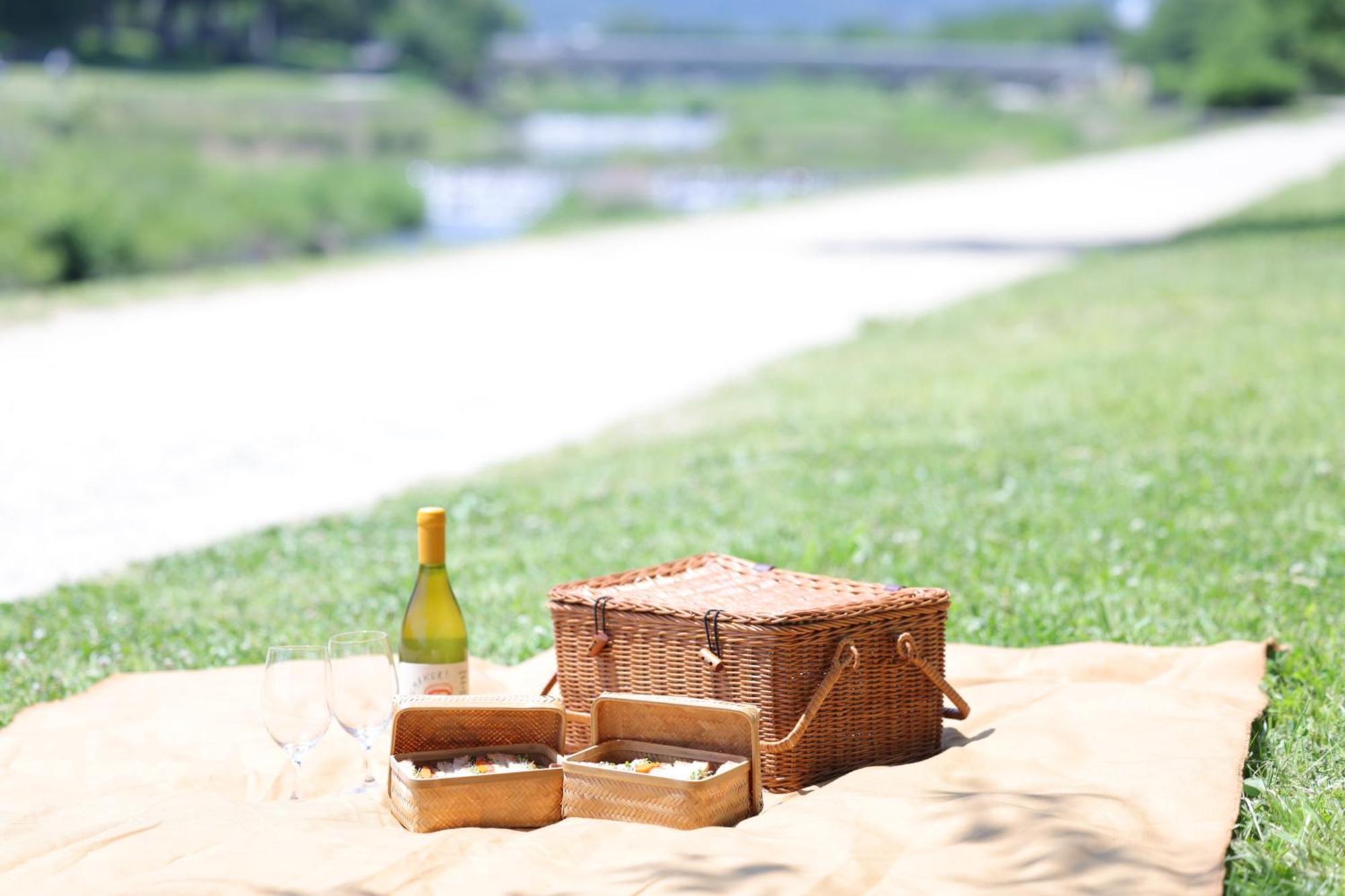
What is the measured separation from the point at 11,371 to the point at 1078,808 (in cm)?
952

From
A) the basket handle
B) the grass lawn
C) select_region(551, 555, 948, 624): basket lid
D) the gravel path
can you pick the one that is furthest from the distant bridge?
the basket handle

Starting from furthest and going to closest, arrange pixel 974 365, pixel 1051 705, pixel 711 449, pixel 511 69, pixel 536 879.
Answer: pixel 511 69 < pixel 974 365 < pixel 711 449 < pixel 1051 705 < pixel 536 879

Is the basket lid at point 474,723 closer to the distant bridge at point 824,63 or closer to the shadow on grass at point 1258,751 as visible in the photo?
the shadow on grass at point 1258,751

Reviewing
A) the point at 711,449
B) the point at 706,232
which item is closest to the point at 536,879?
the point at 711,449

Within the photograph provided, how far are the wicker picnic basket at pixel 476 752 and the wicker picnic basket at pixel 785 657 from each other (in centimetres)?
29

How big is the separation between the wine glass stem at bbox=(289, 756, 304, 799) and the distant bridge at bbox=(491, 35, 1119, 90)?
4931 inches

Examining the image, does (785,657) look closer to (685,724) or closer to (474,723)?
(685,724)

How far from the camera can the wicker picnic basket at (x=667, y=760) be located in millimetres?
3408

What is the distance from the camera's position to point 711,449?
8266 mm

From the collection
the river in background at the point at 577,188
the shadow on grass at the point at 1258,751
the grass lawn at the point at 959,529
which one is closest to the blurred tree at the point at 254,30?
the river in background at the point at 577,188

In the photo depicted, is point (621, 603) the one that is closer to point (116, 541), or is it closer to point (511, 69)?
point (116, 541)

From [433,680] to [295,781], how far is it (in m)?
0.40

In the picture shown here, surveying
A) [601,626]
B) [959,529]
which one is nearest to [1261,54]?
[959,529]

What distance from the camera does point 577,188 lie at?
32531 mm
